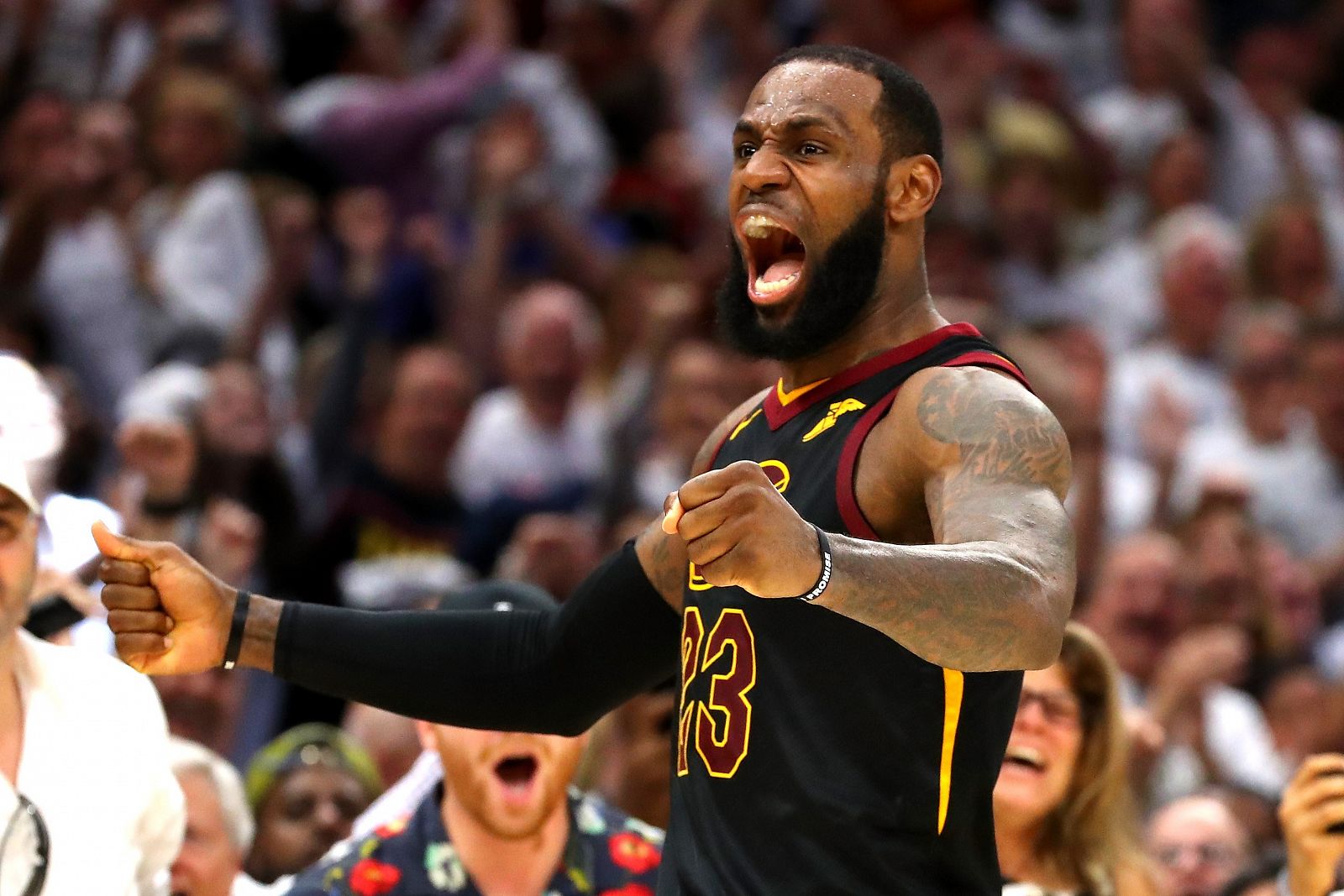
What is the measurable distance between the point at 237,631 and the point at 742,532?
1161 mm

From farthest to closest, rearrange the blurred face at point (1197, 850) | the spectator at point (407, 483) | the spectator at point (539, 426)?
the spectator at point (539, 426), the spectator at point (407, 483), the blurred face at point (1197, 850)

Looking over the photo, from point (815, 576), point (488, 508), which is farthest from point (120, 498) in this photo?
point (815, 576)

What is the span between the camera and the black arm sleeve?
11.6 ft

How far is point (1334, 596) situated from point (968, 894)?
5.71 metres

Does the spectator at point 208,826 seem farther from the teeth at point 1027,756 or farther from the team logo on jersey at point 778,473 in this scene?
the team logo on jersey at point 778,473

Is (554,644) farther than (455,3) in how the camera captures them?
No

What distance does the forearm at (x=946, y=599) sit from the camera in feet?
8.78

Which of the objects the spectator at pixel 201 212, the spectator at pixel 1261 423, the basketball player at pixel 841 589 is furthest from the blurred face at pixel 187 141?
the basketball player at pixel 841 589

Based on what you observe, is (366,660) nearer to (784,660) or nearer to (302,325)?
(784,660)

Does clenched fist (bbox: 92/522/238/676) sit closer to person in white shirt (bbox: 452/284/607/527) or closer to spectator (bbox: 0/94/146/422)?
person in white shirt (bbox: 452/284/607/527)

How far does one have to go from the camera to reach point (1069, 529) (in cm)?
292

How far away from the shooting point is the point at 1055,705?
479 cm

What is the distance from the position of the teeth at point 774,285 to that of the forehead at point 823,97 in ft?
0.76

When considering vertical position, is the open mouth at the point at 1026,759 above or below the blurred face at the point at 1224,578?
above
